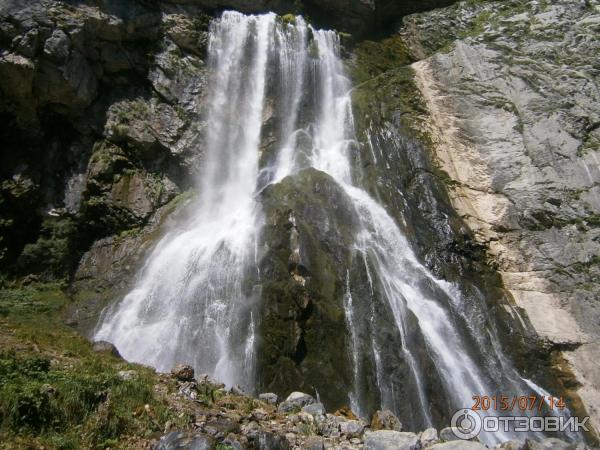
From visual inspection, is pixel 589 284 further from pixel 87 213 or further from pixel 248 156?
pixel 87 213

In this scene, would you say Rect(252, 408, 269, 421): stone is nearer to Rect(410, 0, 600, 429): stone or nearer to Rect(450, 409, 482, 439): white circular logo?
Rect(450, 409, 482, 439): white circular logo

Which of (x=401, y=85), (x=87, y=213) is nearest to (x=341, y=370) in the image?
(x=87, y=213)

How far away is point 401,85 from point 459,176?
4.33 metres

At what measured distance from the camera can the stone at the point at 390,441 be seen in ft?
17.8

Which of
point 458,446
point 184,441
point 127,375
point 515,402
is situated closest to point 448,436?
point 458,446

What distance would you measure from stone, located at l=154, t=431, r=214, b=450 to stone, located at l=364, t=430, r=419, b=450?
6.46ft

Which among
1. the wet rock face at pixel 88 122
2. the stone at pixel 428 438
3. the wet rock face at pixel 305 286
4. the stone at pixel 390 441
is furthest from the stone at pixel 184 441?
the wet rock face at pixel 88 122

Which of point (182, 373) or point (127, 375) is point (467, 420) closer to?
point (182, 373)

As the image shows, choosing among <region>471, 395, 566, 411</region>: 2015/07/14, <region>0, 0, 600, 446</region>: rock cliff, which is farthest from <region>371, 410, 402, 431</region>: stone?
<region>471, 395, 566, 411</region>: 2015/07/14

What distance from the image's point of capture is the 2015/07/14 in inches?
375

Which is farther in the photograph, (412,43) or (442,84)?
(412,43)

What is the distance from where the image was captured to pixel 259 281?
10.3m

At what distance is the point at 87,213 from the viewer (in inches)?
579

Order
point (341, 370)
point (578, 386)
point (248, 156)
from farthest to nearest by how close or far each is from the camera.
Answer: point (248, 156), point (578, 386), point (341, 370)
